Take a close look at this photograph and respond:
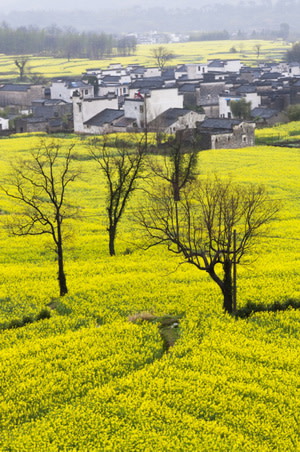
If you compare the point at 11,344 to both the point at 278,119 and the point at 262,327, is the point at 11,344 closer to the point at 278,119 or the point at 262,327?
the point at 262,327

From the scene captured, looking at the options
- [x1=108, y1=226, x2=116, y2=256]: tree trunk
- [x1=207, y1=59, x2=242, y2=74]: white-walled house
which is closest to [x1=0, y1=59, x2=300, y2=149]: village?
[x1=207, y1=59, x2=242, y2=74]: white-walled house

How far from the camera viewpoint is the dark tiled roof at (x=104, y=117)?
8056cm

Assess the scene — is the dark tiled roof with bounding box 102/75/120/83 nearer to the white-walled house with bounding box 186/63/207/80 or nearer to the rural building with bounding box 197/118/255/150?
the white-walled house with bounding box 186/63/207/80

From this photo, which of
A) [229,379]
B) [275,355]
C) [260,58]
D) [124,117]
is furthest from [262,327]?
[260,58]

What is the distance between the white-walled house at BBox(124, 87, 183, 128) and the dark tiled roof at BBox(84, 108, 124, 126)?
1.37 meters

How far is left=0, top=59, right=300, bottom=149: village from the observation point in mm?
71125

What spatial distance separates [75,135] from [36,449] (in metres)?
70.6

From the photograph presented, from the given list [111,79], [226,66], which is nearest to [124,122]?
[111,79]

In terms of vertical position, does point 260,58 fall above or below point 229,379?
above

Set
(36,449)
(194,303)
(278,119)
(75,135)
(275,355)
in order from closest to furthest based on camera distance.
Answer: (36,449) → (275,355) → (194,303) → (75,135) → (278,119)

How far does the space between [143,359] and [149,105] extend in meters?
67.7

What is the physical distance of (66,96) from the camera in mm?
115250

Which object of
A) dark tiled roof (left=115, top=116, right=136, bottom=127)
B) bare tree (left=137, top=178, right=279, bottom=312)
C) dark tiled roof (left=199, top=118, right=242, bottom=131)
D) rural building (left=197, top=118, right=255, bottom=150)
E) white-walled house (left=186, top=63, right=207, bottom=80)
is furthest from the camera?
white-walled house (left=186, top=63, right=207, bottom=80)

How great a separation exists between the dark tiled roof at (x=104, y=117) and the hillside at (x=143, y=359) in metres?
51.3
